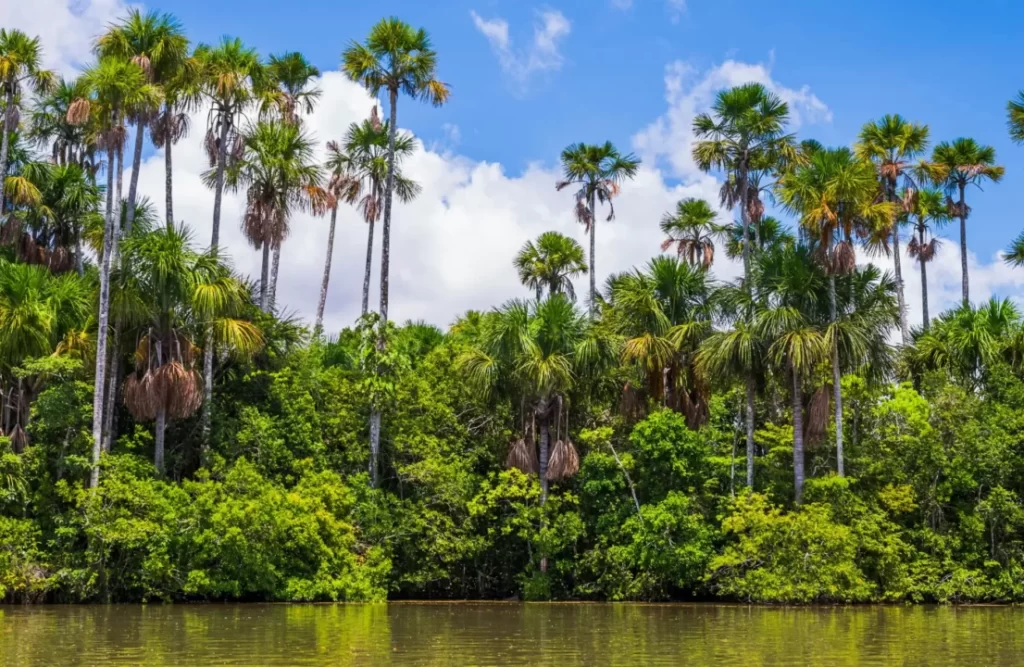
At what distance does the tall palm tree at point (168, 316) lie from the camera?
1268 inches

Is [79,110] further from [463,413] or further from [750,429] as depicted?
[750,429]

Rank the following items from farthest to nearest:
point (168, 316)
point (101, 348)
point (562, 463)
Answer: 1. point (562, 463)
2. point (168, 316)
3. point (101, 348)

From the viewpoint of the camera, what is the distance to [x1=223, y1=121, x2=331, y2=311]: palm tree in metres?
39.3

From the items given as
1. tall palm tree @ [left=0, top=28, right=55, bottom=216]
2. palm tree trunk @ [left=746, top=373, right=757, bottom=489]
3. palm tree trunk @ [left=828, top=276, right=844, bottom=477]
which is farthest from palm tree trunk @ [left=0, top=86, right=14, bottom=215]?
palm tree trunk @ [left=828, top=276, right=844, bottom=477]

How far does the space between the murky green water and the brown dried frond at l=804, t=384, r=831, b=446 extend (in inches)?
286

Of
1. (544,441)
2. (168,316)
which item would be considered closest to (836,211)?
(544,441)

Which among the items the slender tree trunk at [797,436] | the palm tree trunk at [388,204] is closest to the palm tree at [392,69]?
the palm tree trunk at [388,204]

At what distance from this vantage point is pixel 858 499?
32.7 metres

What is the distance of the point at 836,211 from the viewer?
3434 centimetres

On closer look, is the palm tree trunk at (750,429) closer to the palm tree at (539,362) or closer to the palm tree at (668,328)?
the palm tree at (668,328)

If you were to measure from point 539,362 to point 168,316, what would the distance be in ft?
39.5

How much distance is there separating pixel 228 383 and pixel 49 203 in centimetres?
1224

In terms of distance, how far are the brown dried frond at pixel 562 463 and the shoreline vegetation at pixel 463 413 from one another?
114 millimetres

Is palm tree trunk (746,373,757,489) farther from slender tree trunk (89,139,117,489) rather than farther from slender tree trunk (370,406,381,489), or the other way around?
slender tree trunk (89,139,117,489)
